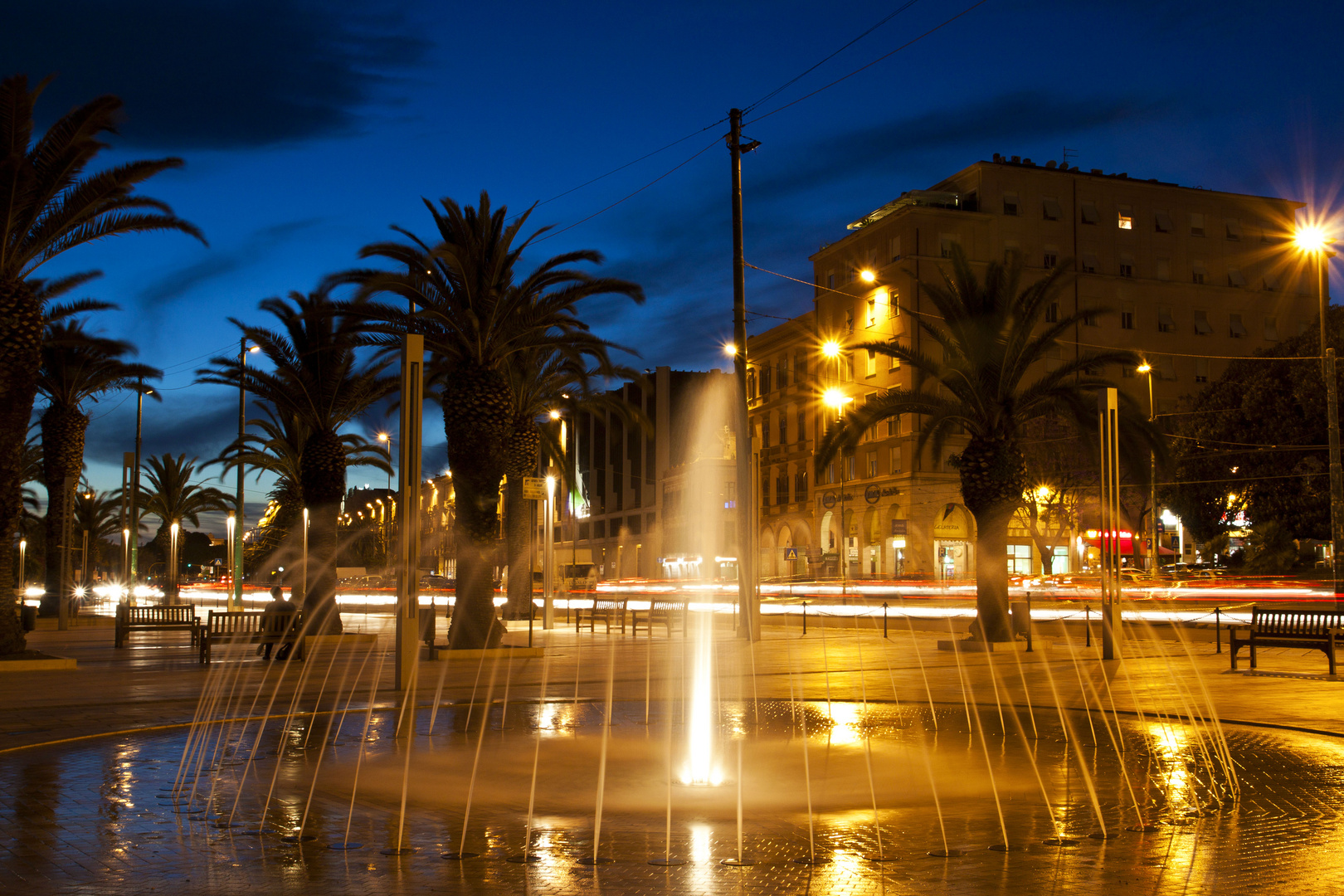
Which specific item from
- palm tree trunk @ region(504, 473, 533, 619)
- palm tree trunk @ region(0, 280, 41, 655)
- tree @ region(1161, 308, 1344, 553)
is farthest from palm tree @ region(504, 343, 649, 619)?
tree @ region(1161, 308, 1344, 553)

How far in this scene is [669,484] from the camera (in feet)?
285

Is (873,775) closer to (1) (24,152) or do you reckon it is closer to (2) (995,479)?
(2) (995,479)

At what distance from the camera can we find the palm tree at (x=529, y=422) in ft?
98.7

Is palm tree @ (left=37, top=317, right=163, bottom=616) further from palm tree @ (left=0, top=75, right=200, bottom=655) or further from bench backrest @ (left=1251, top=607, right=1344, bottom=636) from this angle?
bench backrest @ (left=1251, top=607, right=1344, bottom=636)

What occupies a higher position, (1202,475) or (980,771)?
(1202,475)

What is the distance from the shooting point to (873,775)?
9.23 m

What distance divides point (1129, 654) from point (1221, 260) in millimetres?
56655

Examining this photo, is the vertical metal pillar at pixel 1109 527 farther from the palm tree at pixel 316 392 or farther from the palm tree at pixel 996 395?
the palm tree at pixel 316 392

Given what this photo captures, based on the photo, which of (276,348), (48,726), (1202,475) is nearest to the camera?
(48,726)

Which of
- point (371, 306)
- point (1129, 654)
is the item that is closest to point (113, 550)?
point (371, 306)

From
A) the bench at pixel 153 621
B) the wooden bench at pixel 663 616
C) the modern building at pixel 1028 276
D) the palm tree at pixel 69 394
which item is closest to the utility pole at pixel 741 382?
the wooden bench at pixel 663 616

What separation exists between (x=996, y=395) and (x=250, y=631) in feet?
47.9

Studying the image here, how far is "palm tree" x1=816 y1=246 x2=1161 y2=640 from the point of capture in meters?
22.9

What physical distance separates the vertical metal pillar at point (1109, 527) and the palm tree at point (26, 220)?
16.8m
